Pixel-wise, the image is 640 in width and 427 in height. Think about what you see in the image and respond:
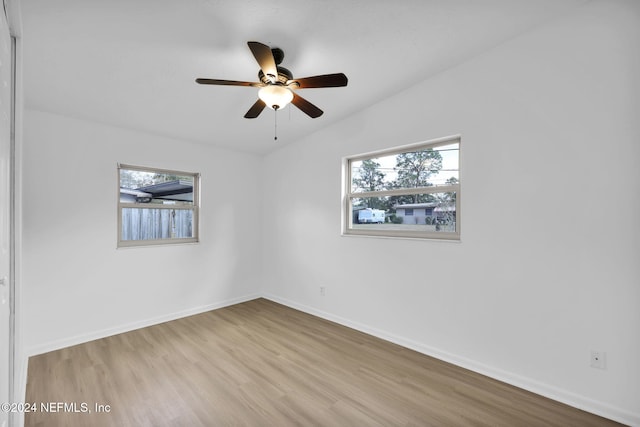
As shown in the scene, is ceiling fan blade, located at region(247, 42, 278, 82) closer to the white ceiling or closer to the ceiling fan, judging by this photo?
the ceiling fan

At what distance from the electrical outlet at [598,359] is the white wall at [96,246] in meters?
4.06

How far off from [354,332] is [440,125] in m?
2.45

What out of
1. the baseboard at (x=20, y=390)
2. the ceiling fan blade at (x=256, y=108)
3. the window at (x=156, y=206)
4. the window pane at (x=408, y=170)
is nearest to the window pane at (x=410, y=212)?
the window pane at (x=408, y=170)

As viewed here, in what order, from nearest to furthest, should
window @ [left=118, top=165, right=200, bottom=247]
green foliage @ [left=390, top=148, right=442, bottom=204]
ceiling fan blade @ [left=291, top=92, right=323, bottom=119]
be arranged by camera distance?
ceiling fan blade @ [left=291, top=92, right=323, bottom=119]
green foliage @ [left=390, top=148, right=442, bottom=204]
window @ [left=118, top=165, right=200, bottom=247]

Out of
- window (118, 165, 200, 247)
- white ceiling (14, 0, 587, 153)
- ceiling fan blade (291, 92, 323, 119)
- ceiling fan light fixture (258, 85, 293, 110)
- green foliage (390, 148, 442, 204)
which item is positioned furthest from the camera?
window (118, 165, 200, 247)

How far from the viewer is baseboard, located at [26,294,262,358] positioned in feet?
9.55

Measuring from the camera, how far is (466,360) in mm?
2689

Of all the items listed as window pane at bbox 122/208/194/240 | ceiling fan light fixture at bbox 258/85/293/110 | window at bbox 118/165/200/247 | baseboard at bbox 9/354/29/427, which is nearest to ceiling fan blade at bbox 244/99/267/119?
ceiling fan light fixture at bbox 258/85/293/110

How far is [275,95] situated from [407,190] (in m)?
1.75

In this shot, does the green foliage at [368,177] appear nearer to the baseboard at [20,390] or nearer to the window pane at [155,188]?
the window pane at [155,188]

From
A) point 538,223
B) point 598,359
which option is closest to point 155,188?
point 538,223

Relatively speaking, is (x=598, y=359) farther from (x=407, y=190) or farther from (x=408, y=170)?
(x=408, y=170)

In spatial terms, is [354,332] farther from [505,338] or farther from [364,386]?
[505,338]

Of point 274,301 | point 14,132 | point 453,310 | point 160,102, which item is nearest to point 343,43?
point 160,102
